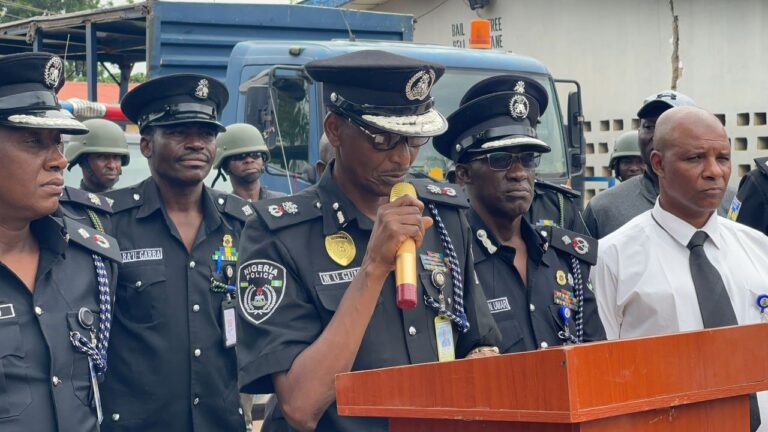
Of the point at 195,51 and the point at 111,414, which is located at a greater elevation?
the point at 195,51

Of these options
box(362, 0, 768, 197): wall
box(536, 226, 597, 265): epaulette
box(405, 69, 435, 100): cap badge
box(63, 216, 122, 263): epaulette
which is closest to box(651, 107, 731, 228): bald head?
box(536, 226, 597, 265): epaulette

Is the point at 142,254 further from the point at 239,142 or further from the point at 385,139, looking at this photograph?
the point at 239,142

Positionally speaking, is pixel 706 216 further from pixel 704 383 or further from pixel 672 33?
pixel 672 33

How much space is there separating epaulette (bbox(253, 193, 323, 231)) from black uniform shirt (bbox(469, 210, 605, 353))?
1.12 m

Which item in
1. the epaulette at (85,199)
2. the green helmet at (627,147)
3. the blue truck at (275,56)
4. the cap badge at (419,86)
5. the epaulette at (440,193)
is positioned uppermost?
the blue truck at (275,56)

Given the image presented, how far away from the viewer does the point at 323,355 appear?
9.96 feet

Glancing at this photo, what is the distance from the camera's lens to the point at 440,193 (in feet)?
11.8

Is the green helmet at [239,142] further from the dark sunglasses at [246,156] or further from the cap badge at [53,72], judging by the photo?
the cap badge at [53,72]

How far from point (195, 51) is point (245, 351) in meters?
8.25

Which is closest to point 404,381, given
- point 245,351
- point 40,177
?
point 245,351

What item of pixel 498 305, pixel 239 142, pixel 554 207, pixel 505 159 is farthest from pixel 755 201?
pixel 239 142

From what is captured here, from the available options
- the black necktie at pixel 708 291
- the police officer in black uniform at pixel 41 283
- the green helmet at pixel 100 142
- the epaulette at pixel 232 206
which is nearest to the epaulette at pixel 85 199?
the police officer in black uniform at pixel 41 283

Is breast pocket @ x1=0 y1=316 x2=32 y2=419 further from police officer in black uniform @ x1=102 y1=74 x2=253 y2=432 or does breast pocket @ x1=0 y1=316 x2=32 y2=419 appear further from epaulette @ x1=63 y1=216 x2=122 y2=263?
police officer in black uniform @ x1=102 y1=74 x2=253 y2=432

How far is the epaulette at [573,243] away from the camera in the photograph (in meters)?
4.46
